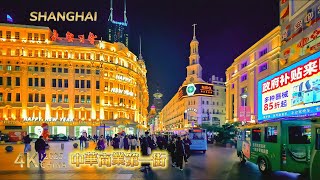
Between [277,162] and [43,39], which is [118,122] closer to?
[43,39]

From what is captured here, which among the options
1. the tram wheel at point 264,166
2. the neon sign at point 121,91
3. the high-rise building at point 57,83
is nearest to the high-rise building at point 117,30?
the high-rise building at point 57,83

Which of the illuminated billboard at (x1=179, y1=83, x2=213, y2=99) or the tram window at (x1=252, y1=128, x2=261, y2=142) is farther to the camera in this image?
the illuminated billboard at (x1=179, y1=83, x2=213, y2=99)

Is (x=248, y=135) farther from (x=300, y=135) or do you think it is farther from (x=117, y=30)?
(x=117, y=30)

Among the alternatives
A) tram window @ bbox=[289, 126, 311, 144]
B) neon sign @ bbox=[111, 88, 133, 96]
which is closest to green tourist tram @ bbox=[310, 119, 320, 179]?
tram window @ bbox=[289, 126, 311, 144]

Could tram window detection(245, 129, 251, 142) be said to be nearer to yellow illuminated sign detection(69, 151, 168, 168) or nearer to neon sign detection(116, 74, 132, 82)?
yellow illuminated sign detection(69, 151, 168, 168)

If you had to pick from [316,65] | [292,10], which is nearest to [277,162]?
[316,65]

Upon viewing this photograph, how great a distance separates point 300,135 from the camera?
14.0 meters

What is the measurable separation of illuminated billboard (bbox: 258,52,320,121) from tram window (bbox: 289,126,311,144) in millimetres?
875

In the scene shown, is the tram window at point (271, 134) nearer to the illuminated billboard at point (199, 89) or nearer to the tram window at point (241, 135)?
the tram window at point (241, 135)

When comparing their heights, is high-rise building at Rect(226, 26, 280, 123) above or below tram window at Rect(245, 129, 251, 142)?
above

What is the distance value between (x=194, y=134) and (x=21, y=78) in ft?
157

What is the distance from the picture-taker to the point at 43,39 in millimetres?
68188

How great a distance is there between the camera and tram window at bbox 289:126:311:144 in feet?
45.7

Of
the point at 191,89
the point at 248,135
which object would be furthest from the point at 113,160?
the point at 191,89
